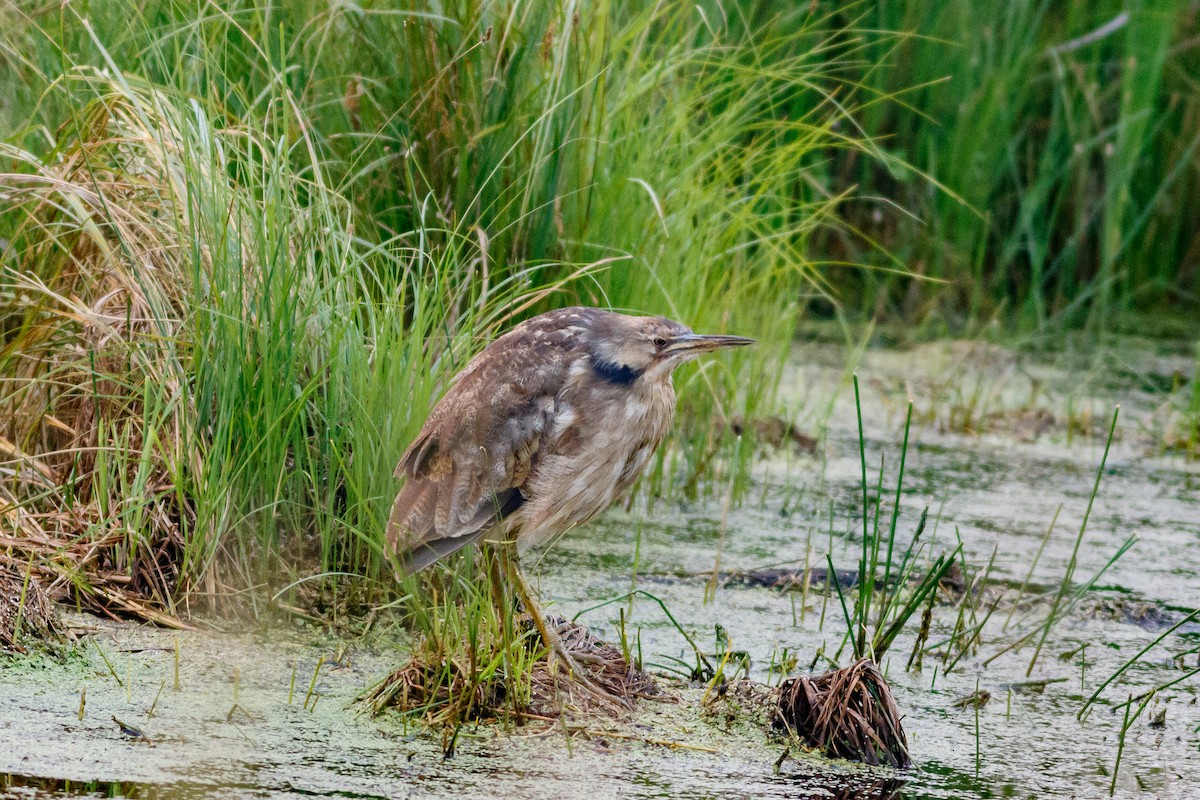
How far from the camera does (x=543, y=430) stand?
313 centimetres

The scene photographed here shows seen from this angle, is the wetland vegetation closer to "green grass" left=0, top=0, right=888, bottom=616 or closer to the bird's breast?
"green grass" left=0, top=0, right=888, bottom=616

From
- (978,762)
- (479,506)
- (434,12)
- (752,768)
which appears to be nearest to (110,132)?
(434,12)

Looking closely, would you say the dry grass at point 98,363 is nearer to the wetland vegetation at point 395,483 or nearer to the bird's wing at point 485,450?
the wetland vegetation at point 395,483

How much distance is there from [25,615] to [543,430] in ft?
3.36

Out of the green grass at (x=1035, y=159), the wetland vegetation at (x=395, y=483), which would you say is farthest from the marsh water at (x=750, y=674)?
the green grass at (x=1035, y=159)

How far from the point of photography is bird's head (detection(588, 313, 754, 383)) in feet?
10.2

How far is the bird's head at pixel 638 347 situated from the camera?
312cm

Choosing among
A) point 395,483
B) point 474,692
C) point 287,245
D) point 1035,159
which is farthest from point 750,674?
point 1035,159

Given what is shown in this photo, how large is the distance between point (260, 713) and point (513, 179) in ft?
5.51

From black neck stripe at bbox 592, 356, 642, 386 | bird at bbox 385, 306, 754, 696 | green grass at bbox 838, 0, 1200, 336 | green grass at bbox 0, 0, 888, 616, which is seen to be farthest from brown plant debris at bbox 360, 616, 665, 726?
green grass at bbox 838, 0, 1200, 336

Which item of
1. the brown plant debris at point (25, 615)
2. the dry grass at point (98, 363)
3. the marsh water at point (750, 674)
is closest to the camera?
the marsh water at point (750, 674)

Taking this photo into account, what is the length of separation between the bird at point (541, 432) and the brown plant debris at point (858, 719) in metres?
0.55

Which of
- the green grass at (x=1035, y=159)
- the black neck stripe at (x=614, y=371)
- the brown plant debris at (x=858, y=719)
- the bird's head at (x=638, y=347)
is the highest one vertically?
the green grass at (x=1035, y=159)

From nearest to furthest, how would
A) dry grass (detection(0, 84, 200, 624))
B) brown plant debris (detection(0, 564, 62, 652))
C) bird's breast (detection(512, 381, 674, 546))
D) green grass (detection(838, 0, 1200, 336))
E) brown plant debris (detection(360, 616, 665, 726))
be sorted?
brown plant debris (detection(360, 616, 665, 726)), brown plant debris (detection(0, 564, 62, 652)), bird's breast (detection(512, 381, 674, 546)), dry grass (detection(0, 84, 200, 624)), green grass (detection(838, 0, 1200, 336))
